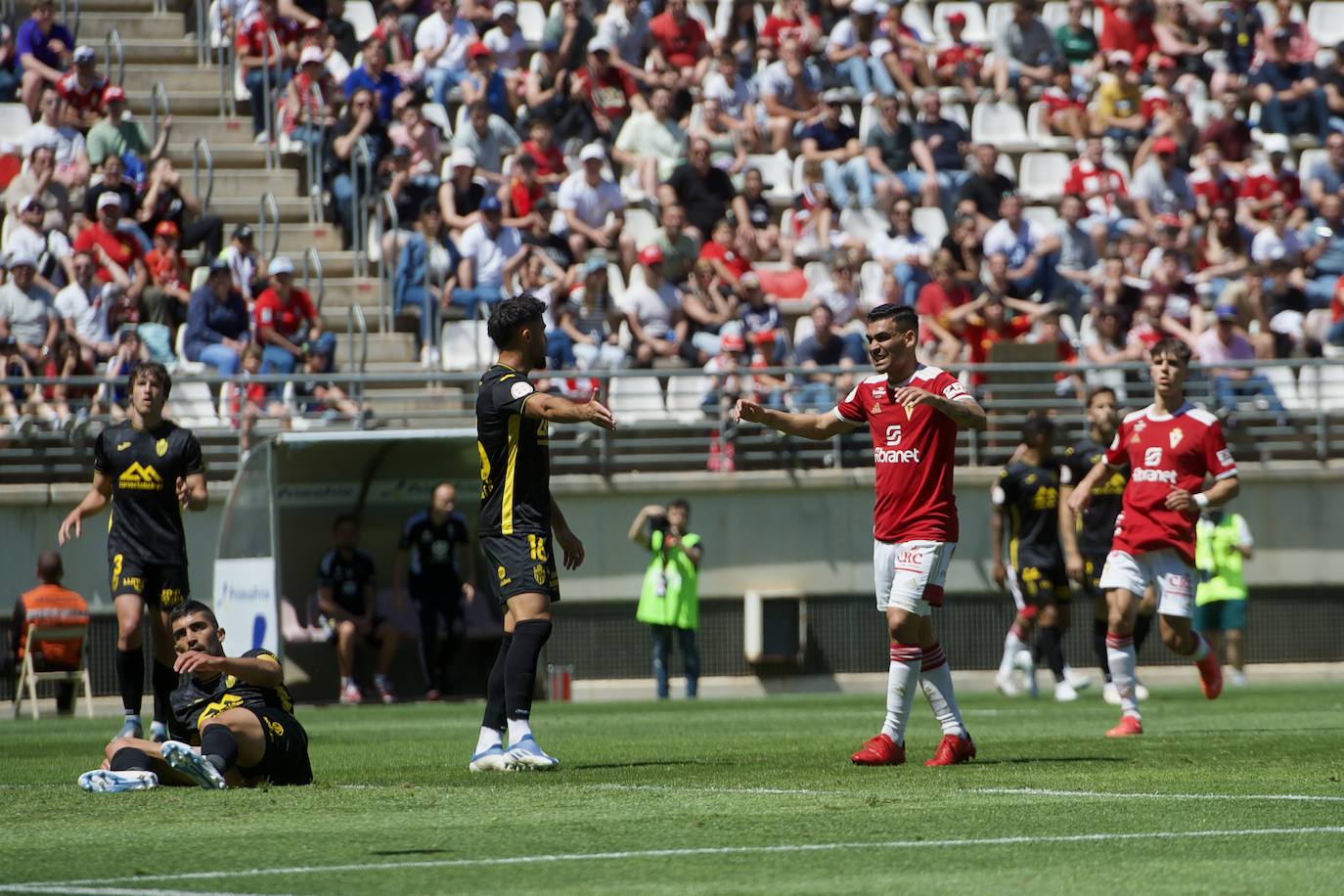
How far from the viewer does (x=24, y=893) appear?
603 centimetres

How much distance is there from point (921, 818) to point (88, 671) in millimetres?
14952

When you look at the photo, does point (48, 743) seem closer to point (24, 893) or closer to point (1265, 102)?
point (24, 893)

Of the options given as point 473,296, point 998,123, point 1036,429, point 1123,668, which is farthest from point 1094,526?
point 998,123

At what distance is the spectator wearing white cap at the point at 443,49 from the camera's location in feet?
87.2

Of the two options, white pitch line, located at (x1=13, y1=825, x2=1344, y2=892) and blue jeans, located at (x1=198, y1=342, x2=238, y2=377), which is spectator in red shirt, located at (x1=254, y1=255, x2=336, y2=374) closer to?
blue jeans, located at (x1=198, y1=342, x2=238, y2=377)

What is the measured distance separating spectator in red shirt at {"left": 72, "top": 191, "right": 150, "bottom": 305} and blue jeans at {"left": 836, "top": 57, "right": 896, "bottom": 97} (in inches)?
400

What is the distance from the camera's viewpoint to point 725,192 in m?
25.9

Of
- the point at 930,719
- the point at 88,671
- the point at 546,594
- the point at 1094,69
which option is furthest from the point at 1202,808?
the point at 1094,69

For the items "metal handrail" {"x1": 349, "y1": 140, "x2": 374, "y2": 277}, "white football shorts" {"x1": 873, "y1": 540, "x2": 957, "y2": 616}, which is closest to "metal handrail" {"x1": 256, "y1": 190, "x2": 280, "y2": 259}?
"metal handrail" {"x1": 349, "y1": 140, "x2": 374, "y2": 277}

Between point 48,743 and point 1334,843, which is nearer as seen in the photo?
point 1334,843

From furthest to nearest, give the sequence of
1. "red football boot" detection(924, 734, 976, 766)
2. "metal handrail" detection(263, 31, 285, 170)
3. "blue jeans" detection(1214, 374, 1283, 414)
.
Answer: "metal handrail" detection(263, 31, 285, 170) < "blue jeans" detection(1214, 374, 1283, 414) < "red football boot" detection(924, 734, 976, 766)

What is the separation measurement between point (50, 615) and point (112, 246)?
474 cm

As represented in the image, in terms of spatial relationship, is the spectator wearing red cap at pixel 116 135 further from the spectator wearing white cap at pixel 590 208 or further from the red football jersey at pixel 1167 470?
the red football jersey at pixel 1167 470

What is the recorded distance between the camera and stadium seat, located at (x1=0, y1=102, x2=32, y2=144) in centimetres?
2473
